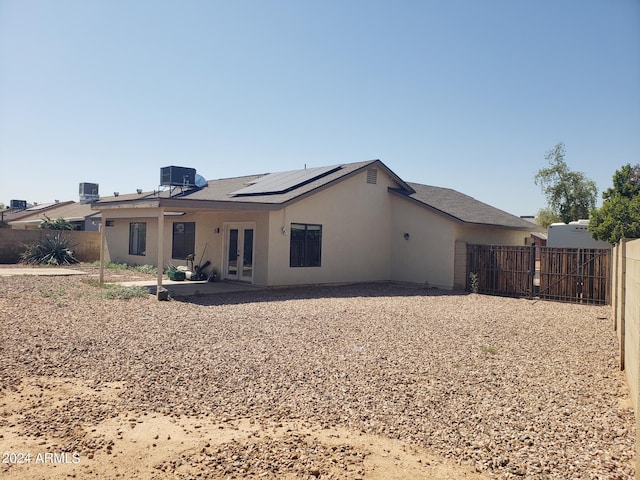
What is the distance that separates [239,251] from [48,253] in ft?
38.9

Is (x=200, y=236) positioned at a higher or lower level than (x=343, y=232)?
lower

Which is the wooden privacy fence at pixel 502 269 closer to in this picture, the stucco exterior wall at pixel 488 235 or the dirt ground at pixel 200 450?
the stucco exterior wall at pixel 488 235

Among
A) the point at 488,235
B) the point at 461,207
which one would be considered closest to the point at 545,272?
the point at 488,235

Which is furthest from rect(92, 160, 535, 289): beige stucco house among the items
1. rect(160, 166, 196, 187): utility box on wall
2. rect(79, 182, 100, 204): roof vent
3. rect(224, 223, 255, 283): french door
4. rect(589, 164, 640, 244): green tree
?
rect(79, 182, 100, 204): roof vent

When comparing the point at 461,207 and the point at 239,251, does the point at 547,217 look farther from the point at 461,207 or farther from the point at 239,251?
the point at 239,251

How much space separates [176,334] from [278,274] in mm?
7520

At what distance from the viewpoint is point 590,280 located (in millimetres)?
14359

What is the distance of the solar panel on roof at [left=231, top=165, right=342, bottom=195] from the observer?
17.6 meters

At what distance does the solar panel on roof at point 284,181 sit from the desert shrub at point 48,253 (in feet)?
33.3

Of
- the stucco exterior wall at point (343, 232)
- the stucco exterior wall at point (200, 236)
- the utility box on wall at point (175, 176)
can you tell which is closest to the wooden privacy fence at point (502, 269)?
the stucco exterior wall at point (343, 232)

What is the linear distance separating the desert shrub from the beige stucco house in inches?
239

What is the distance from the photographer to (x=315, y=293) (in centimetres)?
1559

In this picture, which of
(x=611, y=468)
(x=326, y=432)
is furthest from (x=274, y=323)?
(x=611, y=468)

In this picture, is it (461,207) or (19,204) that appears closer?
(461,207)
